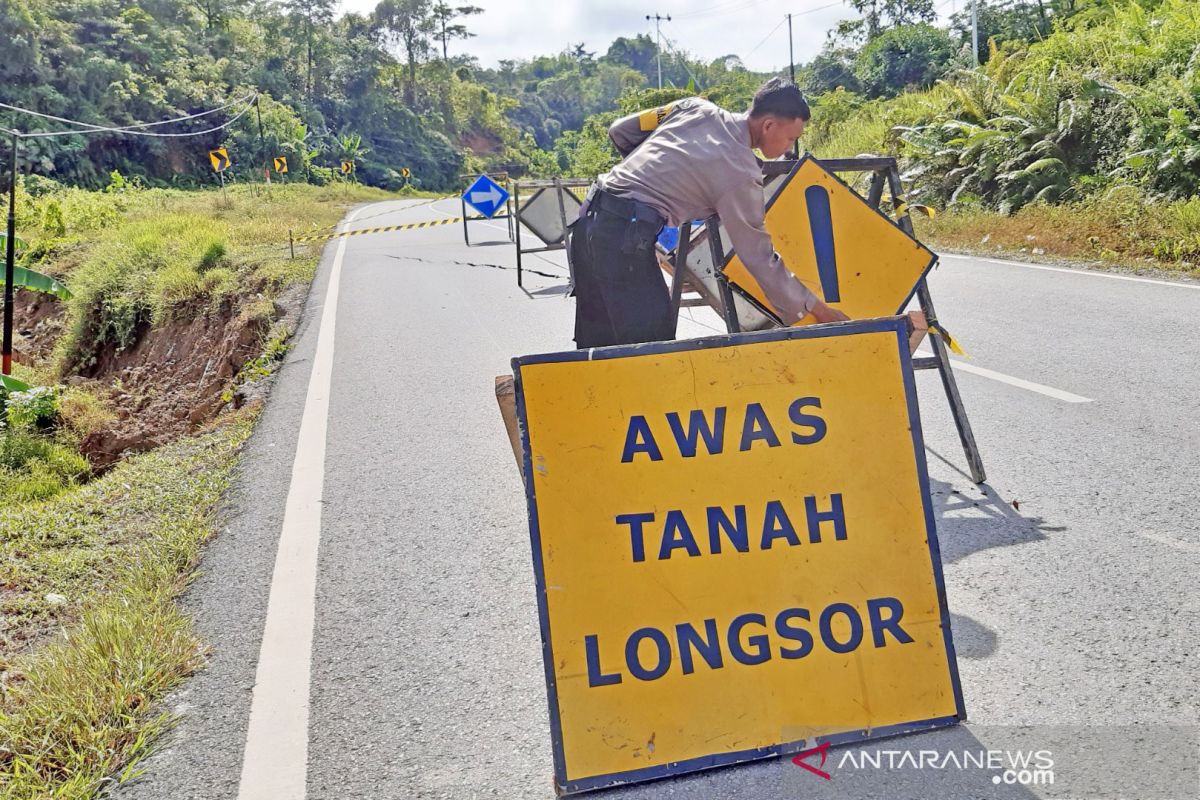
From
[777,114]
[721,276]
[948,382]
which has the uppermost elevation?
[777,114]

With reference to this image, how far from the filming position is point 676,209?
365 cm

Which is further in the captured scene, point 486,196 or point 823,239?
point 486,196

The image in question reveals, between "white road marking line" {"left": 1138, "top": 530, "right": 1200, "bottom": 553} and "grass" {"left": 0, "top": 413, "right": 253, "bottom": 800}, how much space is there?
351 cm

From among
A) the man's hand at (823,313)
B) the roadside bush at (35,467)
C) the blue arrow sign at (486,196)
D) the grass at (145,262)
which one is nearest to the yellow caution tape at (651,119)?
the man's hand at (823,313)

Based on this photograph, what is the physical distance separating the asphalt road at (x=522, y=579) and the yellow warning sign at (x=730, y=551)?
0.18m

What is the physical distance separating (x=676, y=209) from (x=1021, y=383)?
143 inches

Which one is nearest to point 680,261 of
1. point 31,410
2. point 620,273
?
Answer: point 620,273

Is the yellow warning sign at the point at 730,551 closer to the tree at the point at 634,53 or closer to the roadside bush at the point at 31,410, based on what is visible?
the roadside bush at the point at 31,410

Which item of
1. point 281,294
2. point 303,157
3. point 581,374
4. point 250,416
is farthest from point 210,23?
point 581,374

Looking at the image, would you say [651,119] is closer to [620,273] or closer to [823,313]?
[620,273]

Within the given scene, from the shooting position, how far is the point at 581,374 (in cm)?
274

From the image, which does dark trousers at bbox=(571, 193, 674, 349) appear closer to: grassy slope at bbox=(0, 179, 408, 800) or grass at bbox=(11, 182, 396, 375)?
grassy slope at bbox=(0, 179, 408, 800)

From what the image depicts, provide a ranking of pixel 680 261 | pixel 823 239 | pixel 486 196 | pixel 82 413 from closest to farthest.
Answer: pixel 680 261 → pixel 823 239 → pixel 82 413 → pixel 486 196

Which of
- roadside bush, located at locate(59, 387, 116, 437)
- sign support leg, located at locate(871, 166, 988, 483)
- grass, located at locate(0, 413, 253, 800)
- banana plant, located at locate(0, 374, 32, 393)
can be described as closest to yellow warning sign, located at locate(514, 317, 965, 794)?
grass, located at locate(0, 413, 253, 800)
